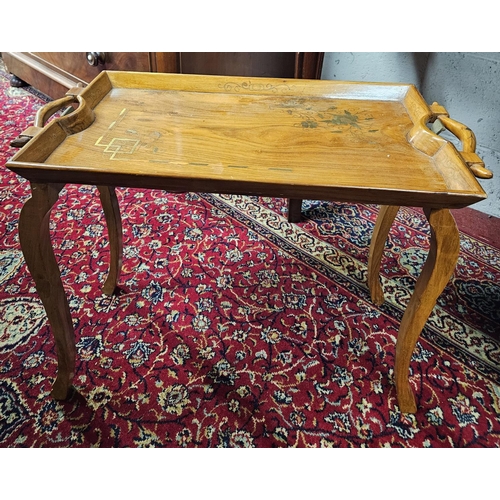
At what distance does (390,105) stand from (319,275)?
73 cm

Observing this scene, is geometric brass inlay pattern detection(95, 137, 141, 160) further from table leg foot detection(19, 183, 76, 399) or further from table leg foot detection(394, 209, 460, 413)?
table leg foot detection(394, 209, 460, 413)

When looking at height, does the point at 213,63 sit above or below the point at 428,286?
above

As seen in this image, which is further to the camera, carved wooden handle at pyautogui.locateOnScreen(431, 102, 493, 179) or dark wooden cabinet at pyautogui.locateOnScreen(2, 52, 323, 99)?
dark wooden cabinet at pyautogui.locateOnScreen(2, 52, 323, 99)

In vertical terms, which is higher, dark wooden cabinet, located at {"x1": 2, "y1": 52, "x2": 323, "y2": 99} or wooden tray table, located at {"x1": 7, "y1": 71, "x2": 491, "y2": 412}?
wooden tray table, located at {"x1": 7, "y1": 71, "x2": 491, "y2": 412}

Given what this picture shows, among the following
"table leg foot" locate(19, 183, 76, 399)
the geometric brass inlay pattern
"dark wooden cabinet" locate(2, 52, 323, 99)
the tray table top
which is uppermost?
the tray table top

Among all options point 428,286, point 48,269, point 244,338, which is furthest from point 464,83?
point 48,269

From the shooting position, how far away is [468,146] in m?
1.02

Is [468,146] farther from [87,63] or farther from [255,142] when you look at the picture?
[87,63]

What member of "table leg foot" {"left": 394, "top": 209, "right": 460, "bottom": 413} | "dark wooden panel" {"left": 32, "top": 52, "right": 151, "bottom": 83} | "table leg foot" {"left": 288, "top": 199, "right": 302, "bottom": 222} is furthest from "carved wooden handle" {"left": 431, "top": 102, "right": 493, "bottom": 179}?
"dark wooden panel" {"left": 32, "top": 52, "right": 151, "bottom": 83}

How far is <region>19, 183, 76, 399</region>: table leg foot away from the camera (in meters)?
0.98

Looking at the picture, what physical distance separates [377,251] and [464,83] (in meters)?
1.07

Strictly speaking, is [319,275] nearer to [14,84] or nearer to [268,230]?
[268,230]

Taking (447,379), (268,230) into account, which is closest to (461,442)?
(447,379)

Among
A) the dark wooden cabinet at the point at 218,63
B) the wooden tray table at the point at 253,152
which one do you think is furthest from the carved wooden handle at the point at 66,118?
the dark wooden cabinet at the point at 218,63
